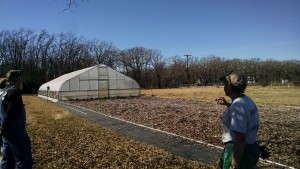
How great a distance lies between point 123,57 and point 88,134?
87.8m

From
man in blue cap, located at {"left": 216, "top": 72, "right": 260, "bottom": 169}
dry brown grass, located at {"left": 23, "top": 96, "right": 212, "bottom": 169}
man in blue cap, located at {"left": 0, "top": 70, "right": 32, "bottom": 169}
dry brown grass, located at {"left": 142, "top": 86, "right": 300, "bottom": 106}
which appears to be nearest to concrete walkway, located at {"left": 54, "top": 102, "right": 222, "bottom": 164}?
dry brown grass, located at {"left": 23, "top": 96, "right": 212, "bottom": 169}

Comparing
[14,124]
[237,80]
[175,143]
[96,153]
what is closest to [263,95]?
[175,143]

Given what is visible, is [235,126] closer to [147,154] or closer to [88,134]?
[147,154]

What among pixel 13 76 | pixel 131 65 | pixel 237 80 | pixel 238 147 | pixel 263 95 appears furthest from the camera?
pixel 131 65

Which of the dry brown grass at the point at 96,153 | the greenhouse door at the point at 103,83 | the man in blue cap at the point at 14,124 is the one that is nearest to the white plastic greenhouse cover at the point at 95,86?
the greenhouse door at the point at 103,83

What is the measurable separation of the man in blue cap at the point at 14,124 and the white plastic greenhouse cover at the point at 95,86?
31.5m

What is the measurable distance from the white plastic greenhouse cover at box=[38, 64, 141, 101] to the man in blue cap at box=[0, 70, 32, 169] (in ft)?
103

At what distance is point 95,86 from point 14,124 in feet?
110

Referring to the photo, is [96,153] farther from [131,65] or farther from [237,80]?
[131,65]

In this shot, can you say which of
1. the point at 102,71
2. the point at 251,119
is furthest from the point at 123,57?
the point at 251,119

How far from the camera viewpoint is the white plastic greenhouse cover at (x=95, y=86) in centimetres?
3706

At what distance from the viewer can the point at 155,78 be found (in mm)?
99000

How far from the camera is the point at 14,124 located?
18.2 feet

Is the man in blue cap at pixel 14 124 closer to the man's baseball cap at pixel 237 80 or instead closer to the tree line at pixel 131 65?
the man's baseball cap at pixel 237 80
